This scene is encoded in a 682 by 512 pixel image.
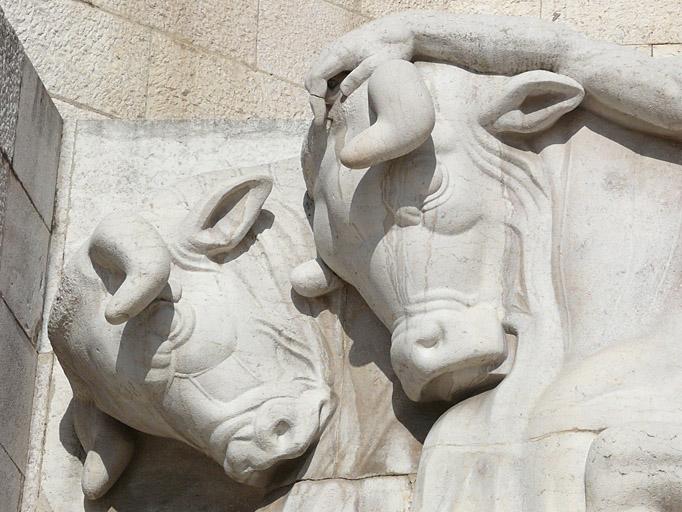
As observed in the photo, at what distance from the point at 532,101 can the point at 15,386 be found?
48.3 inches

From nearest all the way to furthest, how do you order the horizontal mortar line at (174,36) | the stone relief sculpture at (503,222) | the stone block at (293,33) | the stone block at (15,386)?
the stone relief sculpture at (503,222)
the stone block at (15,386)
the horizontal mortar line at (174,36)
the stone block at (293,33)

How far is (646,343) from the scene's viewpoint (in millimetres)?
2967

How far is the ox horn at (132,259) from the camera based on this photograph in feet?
10.3

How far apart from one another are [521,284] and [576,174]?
8.8 inches

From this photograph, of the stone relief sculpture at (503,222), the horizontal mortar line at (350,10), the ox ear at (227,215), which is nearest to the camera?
the stone relief sculpture at (503,222)

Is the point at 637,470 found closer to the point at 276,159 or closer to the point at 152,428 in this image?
the point at 152,428

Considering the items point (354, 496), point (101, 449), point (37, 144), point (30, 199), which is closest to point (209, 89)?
point (37, 144)

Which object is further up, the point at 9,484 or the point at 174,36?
the point at 174,36

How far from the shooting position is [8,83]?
12.0ft

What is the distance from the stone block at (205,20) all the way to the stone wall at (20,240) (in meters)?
0.55

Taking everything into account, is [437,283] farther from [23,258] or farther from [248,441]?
[23,258]

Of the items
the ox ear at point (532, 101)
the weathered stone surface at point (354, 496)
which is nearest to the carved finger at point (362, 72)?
the ox ear at point (532, 101)

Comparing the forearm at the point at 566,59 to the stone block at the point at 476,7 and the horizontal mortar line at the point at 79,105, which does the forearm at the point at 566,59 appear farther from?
the stone block at the point at 476,7

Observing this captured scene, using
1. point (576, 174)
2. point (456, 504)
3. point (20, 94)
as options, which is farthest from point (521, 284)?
point (20, 94)
